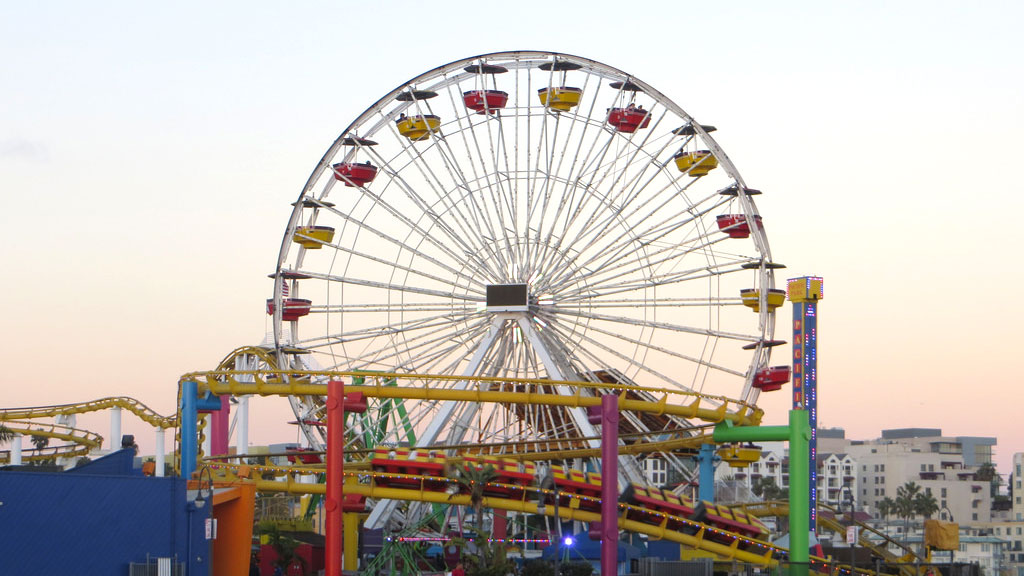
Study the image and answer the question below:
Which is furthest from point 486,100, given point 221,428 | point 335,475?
point 221,428

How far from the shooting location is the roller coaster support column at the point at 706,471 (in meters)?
55.2

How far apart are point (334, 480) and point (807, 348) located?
2509 cm

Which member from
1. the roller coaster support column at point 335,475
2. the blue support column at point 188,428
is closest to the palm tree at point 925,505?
the blue support column at point 188,428

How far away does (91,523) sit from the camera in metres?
42.1

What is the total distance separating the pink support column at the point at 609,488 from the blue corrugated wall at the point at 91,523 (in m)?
11.2

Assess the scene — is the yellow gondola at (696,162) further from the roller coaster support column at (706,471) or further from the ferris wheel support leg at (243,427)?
the ferris wheel support leg at (243,427)

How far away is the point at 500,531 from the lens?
2286 inches

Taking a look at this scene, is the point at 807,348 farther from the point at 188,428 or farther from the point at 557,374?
the point at 188,428

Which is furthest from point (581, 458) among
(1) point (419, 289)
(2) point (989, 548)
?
(2) point (989, 548)

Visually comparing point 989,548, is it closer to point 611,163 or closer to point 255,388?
point 611,163

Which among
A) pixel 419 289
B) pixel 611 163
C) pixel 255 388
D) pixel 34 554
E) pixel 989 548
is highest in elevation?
pixel 611 163

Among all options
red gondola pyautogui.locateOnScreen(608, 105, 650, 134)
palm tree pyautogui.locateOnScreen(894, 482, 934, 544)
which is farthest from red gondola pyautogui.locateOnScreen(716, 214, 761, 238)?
palm tree pyautogui.locateOnScreen(894, 482, 934, 544)

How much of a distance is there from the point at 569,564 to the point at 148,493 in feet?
47.7

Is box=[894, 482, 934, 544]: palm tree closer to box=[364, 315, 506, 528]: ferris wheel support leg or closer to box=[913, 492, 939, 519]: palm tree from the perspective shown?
box=[913, 492, 939, 519]: palm tree
